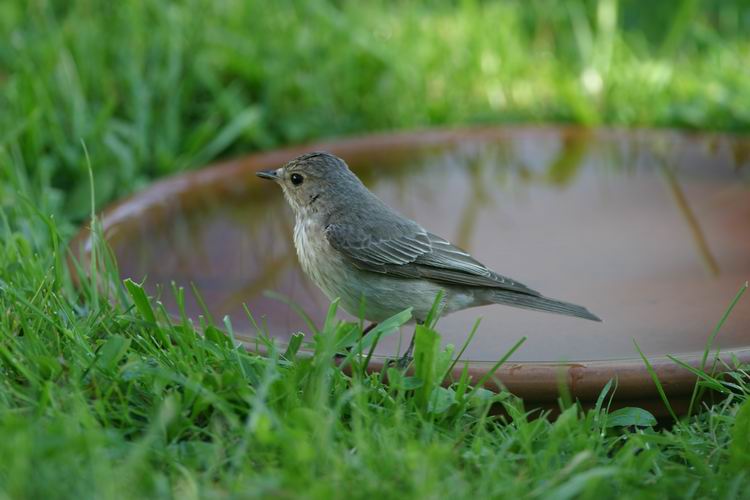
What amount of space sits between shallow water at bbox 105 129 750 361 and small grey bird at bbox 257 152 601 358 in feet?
0.60

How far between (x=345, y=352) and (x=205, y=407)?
22.9 inches

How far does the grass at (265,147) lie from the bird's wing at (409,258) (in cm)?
69

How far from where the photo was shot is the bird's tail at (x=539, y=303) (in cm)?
408

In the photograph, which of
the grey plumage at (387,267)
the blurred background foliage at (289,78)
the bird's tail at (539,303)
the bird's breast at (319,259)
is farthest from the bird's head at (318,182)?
the blurred background foliage at (289,78)

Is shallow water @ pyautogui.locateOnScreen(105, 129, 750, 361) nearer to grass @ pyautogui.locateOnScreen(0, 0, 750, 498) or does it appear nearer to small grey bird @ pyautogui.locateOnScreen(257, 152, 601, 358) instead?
small grey bird @ pyautogui.locateOnScreen(257, 152, 601, 358)

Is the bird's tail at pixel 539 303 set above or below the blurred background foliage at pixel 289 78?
→ below

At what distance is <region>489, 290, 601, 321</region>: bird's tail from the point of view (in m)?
4.08

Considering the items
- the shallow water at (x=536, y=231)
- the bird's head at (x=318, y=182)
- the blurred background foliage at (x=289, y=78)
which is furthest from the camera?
the blurred background foliage at (x=289, y=78)

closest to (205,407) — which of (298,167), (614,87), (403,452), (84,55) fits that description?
(403,452)

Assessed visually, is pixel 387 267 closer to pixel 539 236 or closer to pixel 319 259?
pixel 319 259

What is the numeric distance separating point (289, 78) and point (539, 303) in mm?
3216

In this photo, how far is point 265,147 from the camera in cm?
668

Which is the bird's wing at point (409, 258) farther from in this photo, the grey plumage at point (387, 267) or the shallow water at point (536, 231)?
the shallow water at point (536, 231)

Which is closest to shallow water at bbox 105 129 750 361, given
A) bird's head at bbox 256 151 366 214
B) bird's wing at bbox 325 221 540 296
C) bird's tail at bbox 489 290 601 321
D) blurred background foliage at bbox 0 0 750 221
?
bird's tail at bbox 489 290 601 321
